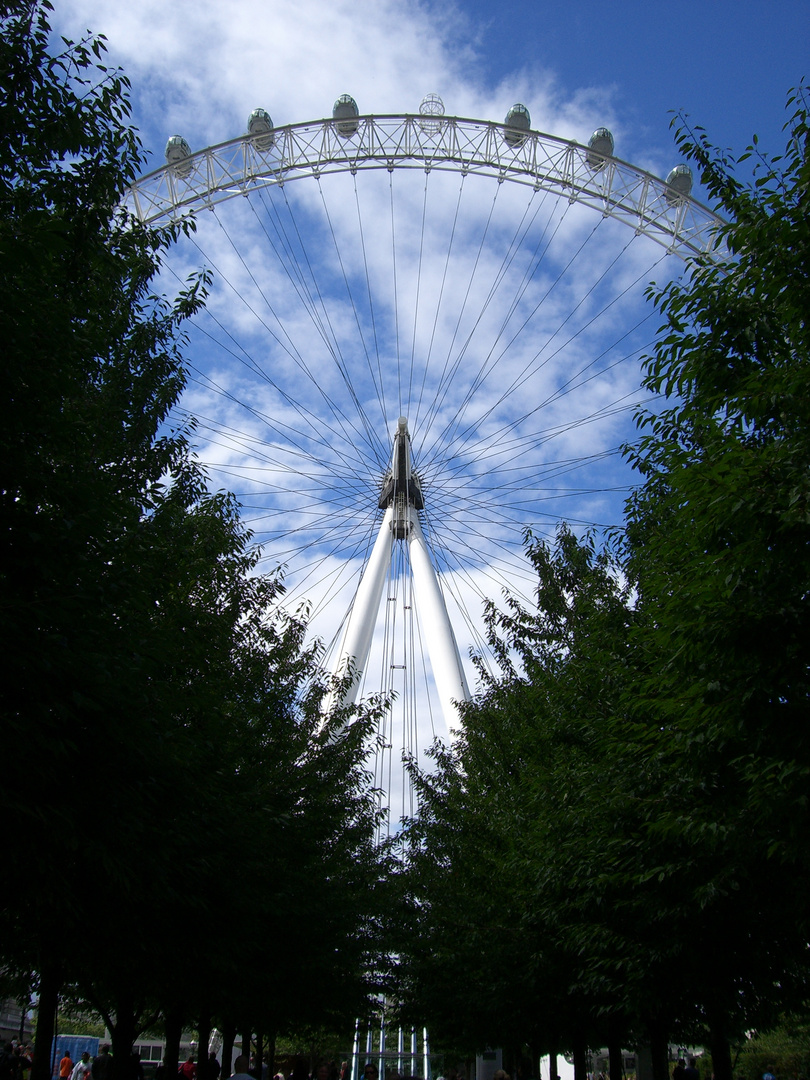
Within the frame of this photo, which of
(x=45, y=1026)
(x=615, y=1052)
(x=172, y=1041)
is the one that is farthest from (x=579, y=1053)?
(x=45, y=1026)

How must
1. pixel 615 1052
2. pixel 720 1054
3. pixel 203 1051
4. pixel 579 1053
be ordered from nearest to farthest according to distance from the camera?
pixel 720 1054 < pixel 203 1051 < pixel 615 1052 < pixel 579 1053

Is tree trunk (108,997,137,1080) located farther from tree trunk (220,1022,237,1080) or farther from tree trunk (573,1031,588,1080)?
tree trunk (573,1031,588,1080)

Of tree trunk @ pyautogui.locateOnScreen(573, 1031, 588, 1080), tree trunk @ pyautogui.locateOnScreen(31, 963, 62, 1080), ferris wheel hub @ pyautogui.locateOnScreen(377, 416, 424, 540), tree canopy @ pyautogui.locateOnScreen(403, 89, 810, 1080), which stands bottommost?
tree trunk @ pyautogui.locateOnScreen(573, 1031, 588, 1080)

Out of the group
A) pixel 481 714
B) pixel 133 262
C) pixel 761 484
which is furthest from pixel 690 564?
pixel 481 714

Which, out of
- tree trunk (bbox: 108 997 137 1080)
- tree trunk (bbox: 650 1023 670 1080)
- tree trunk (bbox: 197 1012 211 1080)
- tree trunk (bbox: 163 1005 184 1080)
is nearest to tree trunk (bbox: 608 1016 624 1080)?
tree trunk (bbox: 650 1023 670 1080)

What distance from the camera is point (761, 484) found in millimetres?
8039

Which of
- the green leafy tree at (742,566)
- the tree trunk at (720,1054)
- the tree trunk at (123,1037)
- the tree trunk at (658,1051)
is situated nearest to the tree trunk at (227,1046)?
the tree trunk at (123,1037)

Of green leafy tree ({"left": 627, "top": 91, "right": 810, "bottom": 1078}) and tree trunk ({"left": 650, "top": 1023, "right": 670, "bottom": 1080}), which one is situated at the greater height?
green leafy tree ({"left": 627, "top": 91, "right": 810, "bottom": 1078})

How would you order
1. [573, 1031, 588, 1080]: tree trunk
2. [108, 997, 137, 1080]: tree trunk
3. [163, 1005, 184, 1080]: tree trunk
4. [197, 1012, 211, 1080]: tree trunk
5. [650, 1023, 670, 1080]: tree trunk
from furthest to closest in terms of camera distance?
[573, 1031, 588, 1080]: tree trunk → [163, 1005, 184, 1080]: tree trunk → [197, 1012, 211, 1080]: tree trunk → [650, 1023, 670, 1080]: tree trunk → [108, 997, 137, 1080]: tree trunk

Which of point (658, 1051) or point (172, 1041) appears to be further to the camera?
point (172, 1041)

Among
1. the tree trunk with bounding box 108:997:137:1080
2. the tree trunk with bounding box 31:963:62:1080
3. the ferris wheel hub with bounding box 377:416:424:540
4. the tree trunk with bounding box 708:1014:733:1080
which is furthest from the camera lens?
the ferris wheel hub with bounding box 377:416:424:540

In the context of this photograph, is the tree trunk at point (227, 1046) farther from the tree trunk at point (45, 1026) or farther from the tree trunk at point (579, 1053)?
the tree trunk at point (45, 1026)

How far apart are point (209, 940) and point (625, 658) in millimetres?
7216

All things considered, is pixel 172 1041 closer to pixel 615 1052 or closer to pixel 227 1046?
pixel 227 1046
